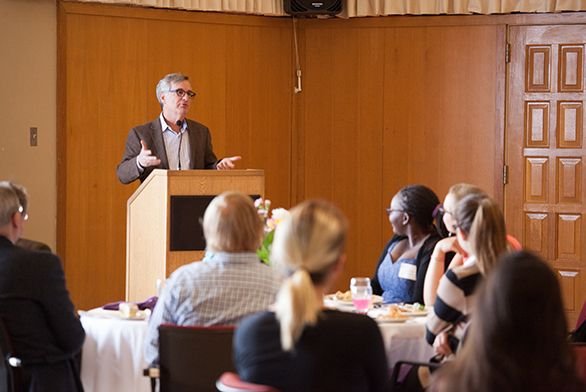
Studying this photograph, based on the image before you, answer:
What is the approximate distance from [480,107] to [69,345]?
525cm

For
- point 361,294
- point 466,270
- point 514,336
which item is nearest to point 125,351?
point 361,294

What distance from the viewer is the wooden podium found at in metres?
5.77

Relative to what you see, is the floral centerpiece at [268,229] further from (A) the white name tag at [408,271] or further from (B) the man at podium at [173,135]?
(B) the man at podium at [173,135]

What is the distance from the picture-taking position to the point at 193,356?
12.2 ft

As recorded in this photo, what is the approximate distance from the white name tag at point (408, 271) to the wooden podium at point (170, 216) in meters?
1.07

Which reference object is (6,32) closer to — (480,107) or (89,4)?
(89,4)

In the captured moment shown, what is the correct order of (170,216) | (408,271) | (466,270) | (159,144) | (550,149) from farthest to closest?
(550,149) < (159,144) < (170,216) < (408,271) < (466,270)

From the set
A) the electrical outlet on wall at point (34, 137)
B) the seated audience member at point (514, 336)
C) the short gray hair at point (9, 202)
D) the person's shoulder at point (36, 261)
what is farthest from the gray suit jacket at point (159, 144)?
Answer: the seated audience member at point (514, 336)

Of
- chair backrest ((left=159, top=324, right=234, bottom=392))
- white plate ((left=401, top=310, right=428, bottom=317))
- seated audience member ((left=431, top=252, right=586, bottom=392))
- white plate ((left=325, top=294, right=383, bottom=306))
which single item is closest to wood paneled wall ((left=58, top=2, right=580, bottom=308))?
white plate ((left=325, top=294, right=383, bottom=306))

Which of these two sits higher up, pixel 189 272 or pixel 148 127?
pixel 148 127

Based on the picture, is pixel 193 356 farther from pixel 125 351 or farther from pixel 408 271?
pixel 408 271

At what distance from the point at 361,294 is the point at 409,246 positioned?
83 cm

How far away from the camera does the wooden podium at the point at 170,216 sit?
5.77m

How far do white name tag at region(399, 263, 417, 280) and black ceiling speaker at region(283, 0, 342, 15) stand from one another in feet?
12.5
